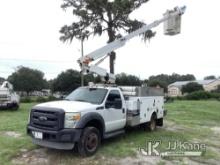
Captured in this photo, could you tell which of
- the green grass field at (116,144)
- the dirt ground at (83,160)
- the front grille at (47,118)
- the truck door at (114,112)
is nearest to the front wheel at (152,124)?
the green grass field at (116,144)

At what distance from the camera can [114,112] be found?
7688 millimetres

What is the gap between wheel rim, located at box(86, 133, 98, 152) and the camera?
6.56 metres

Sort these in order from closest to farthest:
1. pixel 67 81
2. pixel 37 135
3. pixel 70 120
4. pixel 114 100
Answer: pixel 70 120 → pixel 37 135 → pixel 114 100 → pixel 67 81

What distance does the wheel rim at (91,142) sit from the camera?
6.56 metres

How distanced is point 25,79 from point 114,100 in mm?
67234

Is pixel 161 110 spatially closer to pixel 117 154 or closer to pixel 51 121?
pixel 117 154

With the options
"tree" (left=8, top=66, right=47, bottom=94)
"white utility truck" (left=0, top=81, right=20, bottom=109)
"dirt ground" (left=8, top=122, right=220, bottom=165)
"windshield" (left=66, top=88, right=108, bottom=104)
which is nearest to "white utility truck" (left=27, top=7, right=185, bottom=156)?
"windshield" (left=66, top=88, right=108, bottom=104)

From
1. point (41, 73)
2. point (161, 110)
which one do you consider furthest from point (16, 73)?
point (161, 110)

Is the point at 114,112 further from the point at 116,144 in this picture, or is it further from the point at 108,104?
the point at 116,144

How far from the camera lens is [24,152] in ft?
22.3

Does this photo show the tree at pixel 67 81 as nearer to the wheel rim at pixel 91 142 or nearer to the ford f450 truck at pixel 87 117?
the ford f450 truck at pixel 87 117

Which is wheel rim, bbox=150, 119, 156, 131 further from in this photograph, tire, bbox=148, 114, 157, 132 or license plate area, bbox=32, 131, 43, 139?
license plate area, bbox=32, 131, 43, 139

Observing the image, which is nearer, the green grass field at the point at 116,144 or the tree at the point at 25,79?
the green grass field at the point at 116,144

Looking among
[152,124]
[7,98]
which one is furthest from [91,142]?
[7,98]
